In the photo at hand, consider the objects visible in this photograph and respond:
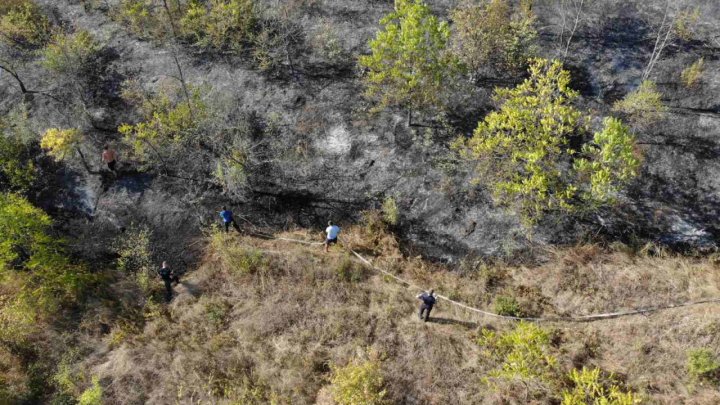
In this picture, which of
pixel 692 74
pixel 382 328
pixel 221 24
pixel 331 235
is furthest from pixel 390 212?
pixel 692 74

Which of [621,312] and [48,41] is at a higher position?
[48,41]

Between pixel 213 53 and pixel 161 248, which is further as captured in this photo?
A: pixel 213 53

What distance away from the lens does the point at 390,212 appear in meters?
17.5

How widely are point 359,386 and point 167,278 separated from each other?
8.09 meters

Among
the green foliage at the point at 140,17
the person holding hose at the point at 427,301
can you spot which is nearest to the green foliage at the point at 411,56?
the person holding hose at the point at 427,301

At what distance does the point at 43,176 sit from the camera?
63.7 feet

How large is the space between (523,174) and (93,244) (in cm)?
1715

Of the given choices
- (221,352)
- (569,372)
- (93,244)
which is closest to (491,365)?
(569,372)

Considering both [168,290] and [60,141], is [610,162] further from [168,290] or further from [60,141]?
[60,141]

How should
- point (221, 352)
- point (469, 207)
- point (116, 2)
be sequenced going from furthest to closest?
point (116, 2)
point (469, 207)
point (221, 352)

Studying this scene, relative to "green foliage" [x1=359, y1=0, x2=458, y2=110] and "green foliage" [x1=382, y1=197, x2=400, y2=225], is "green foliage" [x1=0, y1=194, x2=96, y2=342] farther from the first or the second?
"green foliage" [x1=359, y1=0, x2=458, y2=110]

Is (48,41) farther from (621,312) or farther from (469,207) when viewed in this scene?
(621,312)

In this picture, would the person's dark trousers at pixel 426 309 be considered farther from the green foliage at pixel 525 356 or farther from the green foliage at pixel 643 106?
the green foliage at pixel 643 106

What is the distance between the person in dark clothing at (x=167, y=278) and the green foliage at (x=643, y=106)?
20.4 meters
